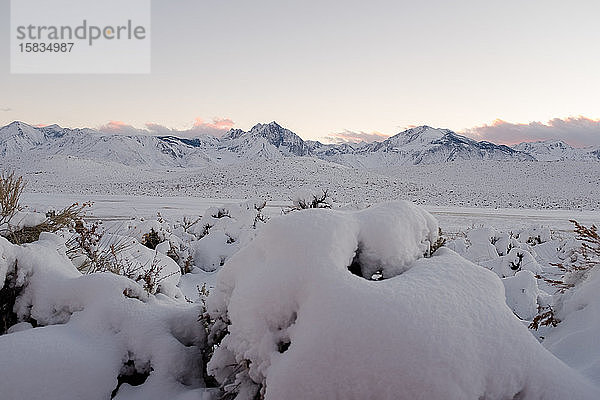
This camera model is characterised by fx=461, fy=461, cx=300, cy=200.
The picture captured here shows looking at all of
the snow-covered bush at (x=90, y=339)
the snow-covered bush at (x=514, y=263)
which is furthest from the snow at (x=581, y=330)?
the snow-covered bush at (x=90, y=339)

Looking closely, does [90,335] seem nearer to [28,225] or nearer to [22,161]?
[28,225]

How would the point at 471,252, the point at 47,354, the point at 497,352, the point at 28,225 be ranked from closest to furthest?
the point at 497,352 → the point at 47,354 → the point at 28,225 → the point at 471,252

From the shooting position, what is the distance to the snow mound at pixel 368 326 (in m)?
2.14

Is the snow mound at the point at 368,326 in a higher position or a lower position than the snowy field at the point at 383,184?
higher

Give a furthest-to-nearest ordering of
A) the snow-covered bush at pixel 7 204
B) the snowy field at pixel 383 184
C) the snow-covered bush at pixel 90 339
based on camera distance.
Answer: the snowy field at pixel 383 184 → the snow-covered bush at pixel 7 204 → the snow-covered bush at pixel 90 339

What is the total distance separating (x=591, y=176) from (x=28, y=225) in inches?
2528

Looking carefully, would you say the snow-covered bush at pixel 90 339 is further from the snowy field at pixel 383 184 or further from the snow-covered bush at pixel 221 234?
the snowy field at pixel 383 184

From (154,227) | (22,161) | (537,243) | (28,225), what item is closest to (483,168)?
(537,243)

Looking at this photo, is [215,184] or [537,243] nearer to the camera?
[537,243]

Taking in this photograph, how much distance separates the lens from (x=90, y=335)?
131 inches

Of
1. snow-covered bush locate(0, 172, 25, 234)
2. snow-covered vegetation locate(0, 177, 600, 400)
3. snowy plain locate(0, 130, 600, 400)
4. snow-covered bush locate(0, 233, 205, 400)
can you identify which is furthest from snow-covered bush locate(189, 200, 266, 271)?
snow-covered bush locate(0, 233, 205, 400)

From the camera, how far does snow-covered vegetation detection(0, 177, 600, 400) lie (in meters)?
2.18

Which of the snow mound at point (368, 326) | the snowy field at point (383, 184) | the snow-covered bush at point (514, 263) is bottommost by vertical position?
the snowy field at point (383, 184)

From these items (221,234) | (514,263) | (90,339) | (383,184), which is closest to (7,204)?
(90,339)
